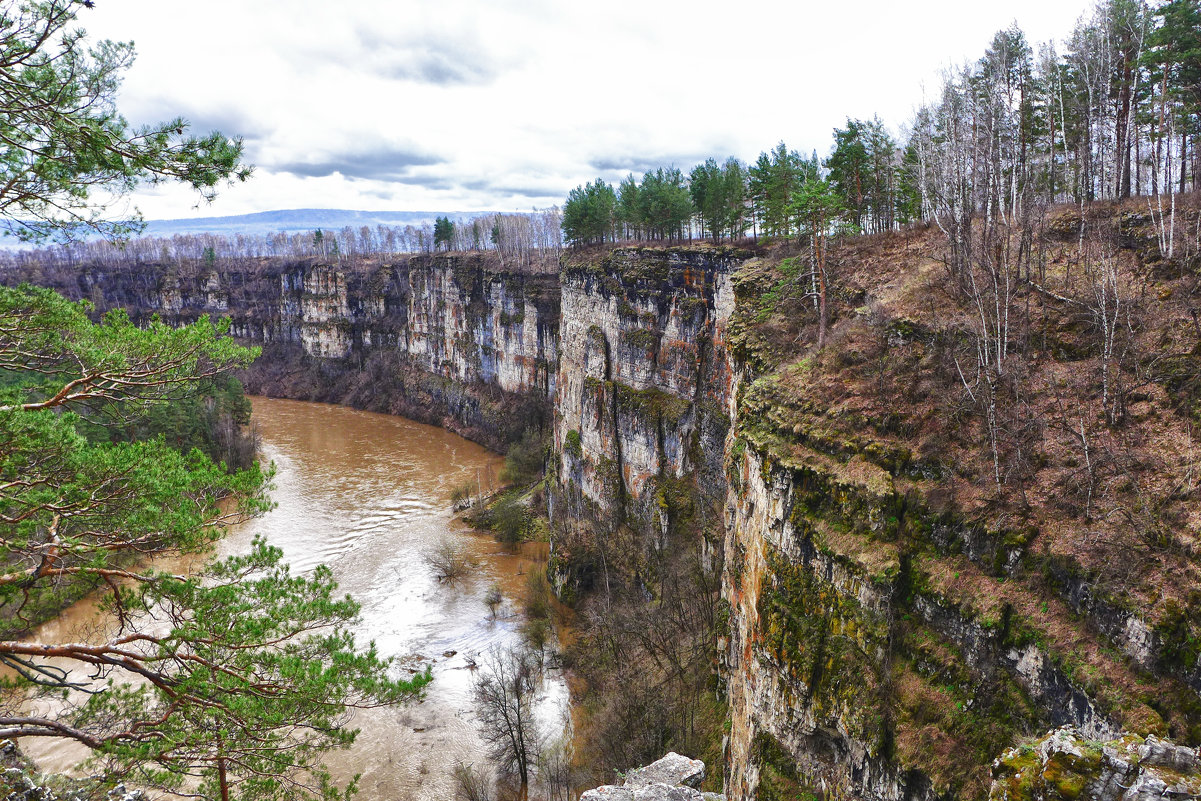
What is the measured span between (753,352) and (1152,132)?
19.3 metres

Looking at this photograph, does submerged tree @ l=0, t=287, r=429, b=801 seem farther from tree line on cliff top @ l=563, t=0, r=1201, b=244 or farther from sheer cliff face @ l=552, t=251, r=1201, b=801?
tree line on cliff top @ l=563, t=0, r=1201, b=244

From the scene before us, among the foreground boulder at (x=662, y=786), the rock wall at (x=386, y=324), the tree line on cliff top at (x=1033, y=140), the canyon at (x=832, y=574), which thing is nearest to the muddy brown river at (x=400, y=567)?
the canyon at (x=832, y=574)

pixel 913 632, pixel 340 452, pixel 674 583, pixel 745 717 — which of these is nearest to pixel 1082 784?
pixel 913 632

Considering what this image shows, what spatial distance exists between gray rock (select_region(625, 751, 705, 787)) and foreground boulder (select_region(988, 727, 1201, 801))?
5.28 m

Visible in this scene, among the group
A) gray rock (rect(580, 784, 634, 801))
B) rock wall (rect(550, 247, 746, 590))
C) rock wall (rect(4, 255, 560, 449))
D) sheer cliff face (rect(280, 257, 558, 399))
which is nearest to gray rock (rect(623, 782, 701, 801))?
gray rock (rect(580, 784, 634, 801))

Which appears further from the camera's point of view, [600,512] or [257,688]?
[600,512]

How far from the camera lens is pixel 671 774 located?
37.3ft

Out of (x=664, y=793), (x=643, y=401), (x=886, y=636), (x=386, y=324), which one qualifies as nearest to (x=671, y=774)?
(x=664, y=793)

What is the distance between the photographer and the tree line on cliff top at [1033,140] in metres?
22.0

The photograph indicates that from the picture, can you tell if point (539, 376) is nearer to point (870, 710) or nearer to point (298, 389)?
point (298, 389)

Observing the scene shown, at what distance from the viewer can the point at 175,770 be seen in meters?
8.69

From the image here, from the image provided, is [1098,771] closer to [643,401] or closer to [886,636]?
[886,636]

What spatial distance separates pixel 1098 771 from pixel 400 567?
40.5 metres

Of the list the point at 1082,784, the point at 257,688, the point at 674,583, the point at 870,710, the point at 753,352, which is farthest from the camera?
the point at 674,583
